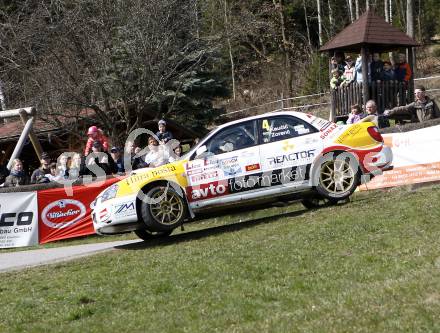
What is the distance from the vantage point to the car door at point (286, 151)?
40.1ft

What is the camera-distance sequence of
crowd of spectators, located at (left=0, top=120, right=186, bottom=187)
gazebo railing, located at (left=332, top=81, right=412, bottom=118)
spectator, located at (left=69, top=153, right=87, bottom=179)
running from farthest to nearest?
gazebo railing, located at (left=332, top=81, right=412, bottom=118)
spectator, located at (left=69, top=153, right=87, bottom=179)
crowd of spectators, located at (left=0, top=120, right=186, bottom=187)

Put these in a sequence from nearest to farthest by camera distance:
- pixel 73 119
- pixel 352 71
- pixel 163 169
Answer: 1. pixel 163 169
2. pixel 352 71
3. pixel 73 119

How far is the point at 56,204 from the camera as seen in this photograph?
1569cm

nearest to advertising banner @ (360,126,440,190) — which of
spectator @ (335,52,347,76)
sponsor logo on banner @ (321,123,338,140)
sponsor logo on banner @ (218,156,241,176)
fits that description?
sponsor logo on banner @ (321,123,338,140)

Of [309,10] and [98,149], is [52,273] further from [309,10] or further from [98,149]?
[309,10]

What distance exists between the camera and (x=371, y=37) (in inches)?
782

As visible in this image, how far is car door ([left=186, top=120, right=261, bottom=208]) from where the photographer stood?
477 inches

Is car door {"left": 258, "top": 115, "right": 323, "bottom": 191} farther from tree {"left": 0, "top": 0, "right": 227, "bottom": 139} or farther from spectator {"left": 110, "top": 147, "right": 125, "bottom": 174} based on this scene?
tree {"left": 0, "top": 0, "right": 227, "bottom": 139}

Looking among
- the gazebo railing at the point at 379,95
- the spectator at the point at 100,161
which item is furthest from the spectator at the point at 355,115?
the spectator at the point at 100,161

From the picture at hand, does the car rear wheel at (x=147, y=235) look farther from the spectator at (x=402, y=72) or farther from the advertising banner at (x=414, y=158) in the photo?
the spectator at (x=402, y=72)

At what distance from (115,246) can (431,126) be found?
6.65 metres

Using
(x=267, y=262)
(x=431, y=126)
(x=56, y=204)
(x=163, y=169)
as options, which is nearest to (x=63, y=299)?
(x=267, y=262)

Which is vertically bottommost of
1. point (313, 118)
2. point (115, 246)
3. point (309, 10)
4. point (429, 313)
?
point (115, 246)

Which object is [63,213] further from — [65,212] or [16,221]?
[16,221]
